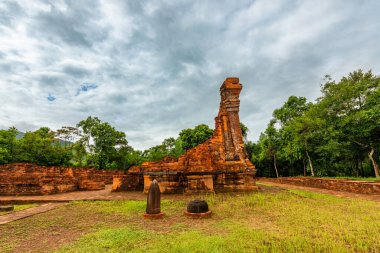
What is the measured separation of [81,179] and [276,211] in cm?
1036

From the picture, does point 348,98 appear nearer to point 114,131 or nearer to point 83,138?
point 114,131

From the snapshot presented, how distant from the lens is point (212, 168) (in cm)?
824

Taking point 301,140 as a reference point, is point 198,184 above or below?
below

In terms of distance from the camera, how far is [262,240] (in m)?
3.29

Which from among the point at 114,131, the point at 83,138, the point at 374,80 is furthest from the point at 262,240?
the point at 83,138

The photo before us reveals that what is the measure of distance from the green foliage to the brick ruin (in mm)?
21868

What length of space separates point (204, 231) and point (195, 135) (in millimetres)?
28763

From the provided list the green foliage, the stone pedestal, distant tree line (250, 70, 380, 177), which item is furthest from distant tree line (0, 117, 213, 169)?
the stone pedestal

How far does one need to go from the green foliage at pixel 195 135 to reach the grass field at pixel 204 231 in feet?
87.4

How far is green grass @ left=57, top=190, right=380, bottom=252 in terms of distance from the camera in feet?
9.95

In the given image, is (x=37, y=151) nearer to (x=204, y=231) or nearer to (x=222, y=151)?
(x=222, y=151)

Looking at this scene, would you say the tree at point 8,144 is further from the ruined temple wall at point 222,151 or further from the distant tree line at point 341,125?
the distant tree line at point 341,125

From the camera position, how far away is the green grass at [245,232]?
3033mm

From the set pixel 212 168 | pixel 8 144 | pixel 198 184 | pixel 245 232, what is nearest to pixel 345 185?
pixel 212 168
